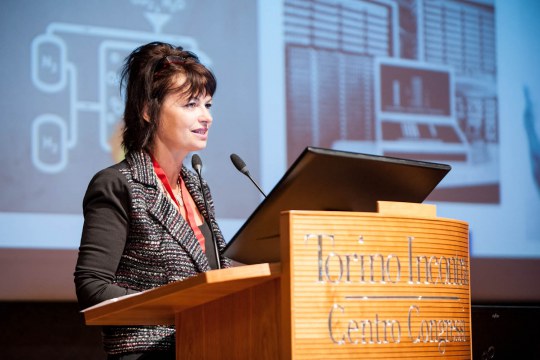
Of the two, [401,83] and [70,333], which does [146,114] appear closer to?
[70,333]

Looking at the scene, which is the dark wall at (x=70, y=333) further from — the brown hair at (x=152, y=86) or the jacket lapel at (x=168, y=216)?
the jacket lapel at (x=168, y=216)

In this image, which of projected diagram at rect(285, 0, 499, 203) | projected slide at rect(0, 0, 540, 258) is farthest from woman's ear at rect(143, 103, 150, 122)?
projected diagram at rect(285, 0, 499, 203)

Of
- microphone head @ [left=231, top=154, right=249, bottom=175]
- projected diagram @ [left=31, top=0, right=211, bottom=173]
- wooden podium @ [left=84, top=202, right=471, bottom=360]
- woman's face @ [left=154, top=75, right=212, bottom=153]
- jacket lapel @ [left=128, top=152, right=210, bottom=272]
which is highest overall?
projected diagram @ [left=31, top=0, right=211, bottom=173]

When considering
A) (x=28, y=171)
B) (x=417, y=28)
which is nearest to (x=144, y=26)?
(x=28, y=171)

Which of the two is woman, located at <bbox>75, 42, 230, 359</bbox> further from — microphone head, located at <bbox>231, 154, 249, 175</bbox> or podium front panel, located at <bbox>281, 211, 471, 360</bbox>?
podium front panel, located at <bbox>281, 211, 471, 360</bbox>

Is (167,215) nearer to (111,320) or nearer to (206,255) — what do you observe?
(206,255)

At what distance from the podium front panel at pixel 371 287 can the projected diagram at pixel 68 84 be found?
185 cm

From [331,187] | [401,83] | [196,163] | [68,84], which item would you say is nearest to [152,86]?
[196,163]

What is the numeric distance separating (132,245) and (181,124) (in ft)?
1.33

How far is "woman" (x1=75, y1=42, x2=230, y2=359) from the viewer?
1.80 m

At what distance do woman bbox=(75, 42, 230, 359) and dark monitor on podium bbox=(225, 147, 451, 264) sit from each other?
277 millimetres

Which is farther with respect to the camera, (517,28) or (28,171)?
(517,28)

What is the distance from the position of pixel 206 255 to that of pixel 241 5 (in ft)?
5.16

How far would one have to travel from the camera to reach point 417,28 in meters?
3.67
